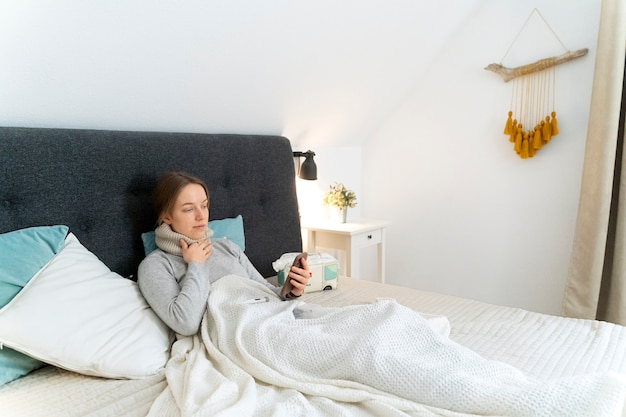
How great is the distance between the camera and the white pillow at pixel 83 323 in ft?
3.40

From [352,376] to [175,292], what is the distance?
1.94 ft

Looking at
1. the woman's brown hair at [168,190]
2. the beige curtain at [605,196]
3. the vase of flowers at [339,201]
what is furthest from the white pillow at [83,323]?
the beige curtain at [605,196]

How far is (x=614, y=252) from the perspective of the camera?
2.03 meters

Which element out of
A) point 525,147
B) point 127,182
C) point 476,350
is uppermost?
point 525,147

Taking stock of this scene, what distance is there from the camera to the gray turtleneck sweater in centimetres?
123

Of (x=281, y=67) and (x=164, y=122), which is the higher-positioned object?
(x=281, y=67)

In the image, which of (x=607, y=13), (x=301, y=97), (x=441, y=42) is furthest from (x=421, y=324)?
→ (x=441, y=42)

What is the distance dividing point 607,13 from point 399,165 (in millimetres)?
1323

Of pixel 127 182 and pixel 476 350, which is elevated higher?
pixel 127 182

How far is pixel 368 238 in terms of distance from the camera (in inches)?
97.9

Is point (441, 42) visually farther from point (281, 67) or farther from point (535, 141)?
point (281, 67)

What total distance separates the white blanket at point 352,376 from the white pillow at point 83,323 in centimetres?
9

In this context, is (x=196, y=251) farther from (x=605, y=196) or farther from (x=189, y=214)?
(x=605, y=196)

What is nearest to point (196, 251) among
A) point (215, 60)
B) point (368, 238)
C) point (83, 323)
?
point (83, 323)
